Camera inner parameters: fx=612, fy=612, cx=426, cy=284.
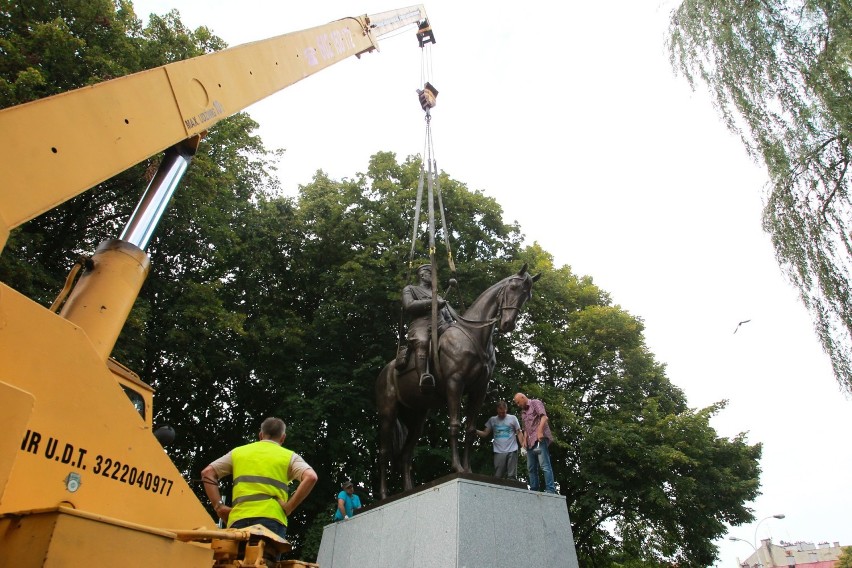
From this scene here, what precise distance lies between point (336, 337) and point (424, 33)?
30.9 feet

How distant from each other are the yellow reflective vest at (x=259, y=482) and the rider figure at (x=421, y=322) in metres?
4.95

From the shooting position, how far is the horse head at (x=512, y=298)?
9008mm

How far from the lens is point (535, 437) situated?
31.4 feet

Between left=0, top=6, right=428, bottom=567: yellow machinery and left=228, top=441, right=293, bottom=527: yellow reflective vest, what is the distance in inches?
10.7

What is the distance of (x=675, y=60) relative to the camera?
1350 cm

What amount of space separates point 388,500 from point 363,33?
816cm

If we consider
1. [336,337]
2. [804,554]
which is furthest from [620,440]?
[804,554]

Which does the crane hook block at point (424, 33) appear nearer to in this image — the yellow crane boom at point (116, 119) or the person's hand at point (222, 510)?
the yellow crane boom at point (116, 119)

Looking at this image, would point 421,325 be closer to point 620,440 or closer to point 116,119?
point 116,119

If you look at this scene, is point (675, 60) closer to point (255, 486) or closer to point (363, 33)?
point (363, 33)

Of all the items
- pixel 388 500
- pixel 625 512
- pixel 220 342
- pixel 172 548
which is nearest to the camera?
pixel 172 548

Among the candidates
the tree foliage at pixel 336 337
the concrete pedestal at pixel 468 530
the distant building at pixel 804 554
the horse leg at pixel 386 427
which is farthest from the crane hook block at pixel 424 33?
the distant building at pixel 804 554

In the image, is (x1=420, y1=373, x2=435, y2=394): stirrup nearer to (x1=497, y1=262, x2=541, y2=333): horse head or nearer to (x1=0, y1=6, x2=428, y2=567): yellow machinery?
(x1=497, y1=262, x2=541, y2=333): horse head

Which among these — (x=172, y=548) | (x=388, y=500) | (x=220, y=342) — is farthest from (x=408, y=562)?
(x=220, y=342)
